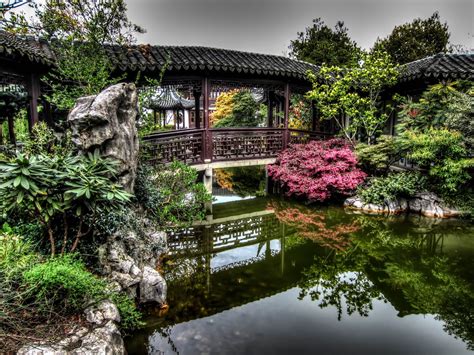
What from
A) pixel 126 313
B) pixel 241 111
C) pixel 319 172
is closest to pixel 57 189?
pixel 126 313

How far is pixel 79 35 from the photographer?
21.7ft

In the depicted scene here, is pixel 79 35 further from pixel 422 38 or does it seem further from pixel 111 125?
pixel 422 38

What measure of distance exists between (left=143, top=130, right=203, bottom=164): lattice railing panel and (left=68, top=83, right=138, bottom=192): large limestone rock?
264cm

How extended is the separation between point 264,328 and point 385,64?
960 cm

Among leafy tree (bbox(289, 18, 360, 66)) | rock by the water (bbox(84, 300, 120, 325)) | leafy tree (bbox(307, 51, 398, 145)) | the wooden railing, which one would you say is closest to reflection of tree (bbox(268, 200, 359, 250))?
the wooden railing

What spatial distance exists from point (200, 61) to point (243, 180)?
6.14 m

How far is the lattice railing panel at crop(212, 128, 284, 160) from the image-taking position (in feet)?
32.3

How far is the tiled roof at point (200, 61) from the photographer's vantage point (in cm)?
803

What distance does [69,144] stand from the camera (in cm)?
506

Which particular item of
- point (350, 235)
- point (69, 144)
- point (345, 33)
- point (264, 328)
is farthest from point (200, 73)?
point (345, 33)

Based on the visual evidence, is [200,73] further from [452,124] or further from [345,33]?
[345,33]

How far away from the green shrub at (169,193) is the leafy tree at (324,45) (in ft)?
46.4

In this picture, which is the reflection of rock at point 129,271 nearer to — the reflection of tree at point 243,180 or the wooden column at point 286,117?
the reflection of tree at point 243,180

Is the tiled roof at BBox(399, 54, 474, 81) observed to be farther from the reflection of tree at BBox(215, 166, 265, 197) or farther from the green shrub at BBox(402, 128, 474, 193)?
the reflection of tree at BBox(215, 166, 265, 197)
